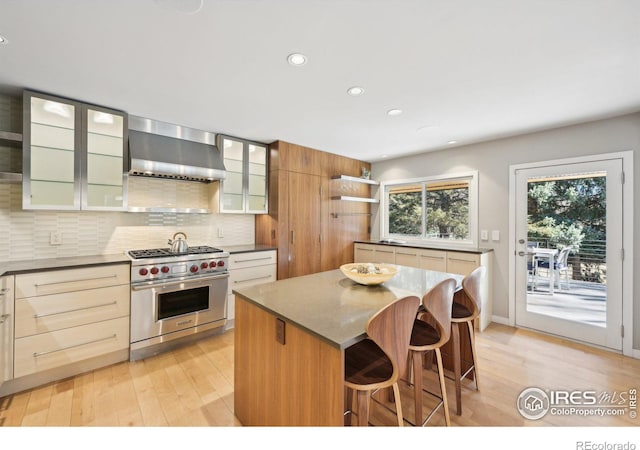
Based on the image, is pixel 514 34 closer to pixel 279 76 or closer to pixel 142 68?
pixel 279 76

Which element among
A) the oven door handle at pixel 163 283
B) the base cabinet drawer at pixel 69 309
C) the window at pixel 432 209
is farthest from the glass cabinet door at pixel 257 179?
the window at pixel 432 209

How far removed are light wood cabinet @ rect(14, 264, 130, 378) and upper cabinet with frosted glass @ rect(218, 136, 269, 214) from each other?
1379 mm

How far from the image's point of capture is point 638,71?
195cm

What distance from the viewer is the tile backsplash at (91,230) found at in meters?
2.45

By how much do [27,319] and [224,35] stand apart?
253 centimetres

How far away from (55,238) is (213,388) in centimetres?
207

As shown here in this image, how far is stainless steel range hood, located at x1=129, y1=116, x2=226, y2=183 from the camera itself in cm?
276

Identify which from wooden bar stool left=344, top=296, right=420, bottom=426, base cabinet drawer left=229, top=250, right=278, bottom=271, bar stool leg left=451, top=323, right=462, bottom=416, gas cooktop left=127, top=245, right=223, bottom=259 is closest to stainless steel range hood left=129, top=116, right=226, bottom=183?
gas cooktop left=127, top=245, right=223, bottom=259

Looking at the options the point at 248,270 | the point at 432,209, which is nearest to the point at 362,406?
the point at 248,270

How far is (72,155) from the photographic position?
247cm

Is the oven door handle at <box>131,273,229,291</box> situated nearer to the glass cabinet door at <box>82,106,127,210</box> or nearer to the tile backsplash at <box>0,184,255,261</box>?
the tile backsplash at <box>0,184,255,261</box>

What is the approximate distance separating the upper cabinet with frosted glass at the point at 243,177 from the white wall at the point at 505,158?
2.36 meters

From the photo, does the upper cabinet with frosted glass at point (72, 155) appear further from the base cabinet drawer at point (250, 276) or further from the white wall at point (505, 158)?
the white wall at point (505, 158)

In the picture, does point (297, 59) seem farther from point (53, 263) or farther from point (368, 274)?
point (53, 263)
